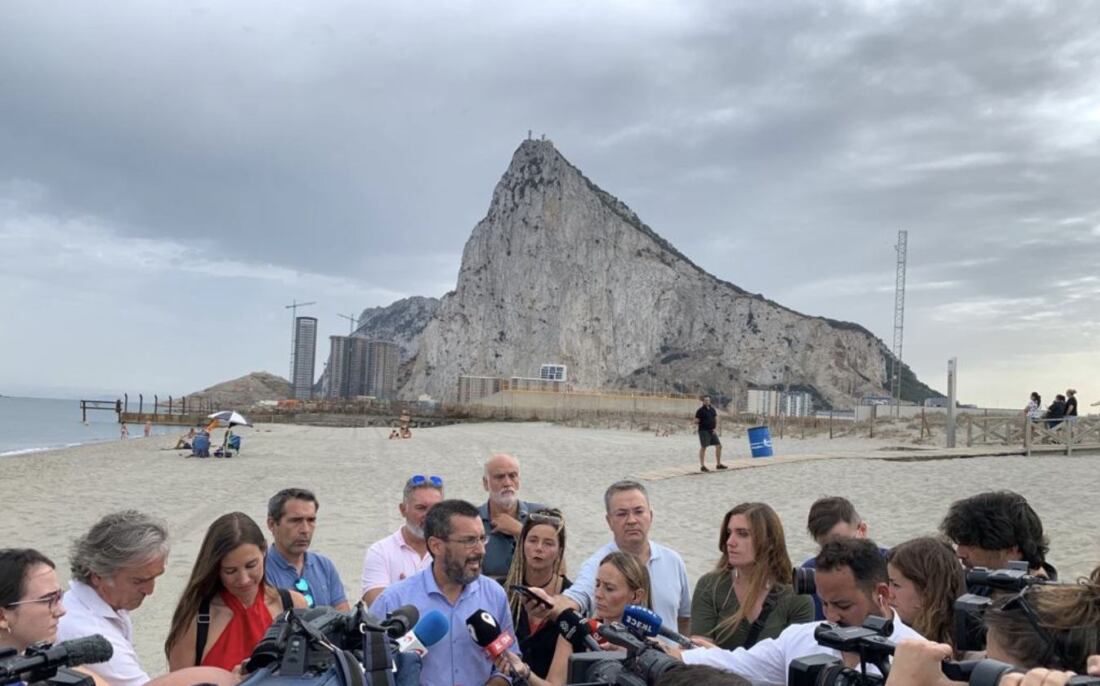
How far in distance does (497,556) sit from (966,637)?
9.98 ft

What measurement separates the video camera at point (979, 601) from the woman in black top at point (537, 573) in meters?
2.08

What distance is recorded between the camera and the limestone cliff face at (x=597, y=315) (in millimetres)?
110500

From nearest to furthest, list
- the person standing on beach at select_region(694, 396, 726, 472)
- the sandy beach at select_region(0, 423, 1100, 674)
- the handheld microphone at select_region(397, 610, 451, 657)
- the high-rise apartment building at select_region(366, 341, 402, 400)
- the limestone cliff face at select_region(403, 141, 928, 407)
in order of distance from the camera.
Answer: the handheld microphone at select_region(397, 610, 451, 657)
the sandy beach at select_region(0, 423, 1100, 674)
the person standing on beach at select_region(694, 396, 726, 472)
the limestone cliff face at select_region(403, 141, 928, 407)
the high-rise apartment building at select_region(366, 341, 402, 400)

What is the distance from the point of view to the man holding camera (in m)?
3.14

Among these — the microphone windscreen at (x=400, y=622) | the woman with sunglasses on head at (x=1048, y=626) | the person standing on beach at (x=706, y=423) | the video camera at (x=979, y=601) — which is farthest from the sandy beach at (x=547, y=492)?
the woman with sunglasses on head at (x=1048, y=626)

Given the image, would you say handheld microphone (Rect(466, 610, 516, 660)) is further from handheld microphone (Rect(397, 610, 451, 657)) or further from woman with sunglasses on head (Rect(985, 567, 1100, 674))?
woman with sunglasses on head (Rect(985, 567, 1100, 674))

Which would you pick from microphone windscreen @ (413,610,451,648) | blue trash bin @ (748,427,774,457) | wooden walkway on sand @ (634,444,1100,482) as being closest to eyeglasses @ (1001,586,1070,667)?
microphone windscreen @ (413,610,451,648)

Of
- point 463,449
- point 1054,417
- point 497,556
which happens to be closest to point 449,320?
point 463,449

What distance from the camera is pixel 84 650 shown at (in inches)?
73.2

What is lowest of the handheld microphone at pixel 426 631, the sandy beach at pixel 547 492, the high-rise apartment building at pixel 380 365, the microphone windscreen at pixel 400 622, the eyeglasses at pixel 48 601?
the sandy beach at pixel 547 492

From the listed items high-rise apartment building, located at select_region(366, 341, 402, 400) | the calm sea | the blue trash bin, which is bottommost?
the calm sea

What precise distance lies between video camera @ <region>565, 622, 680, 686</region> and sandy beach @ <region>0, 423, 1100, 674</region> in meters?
4.72

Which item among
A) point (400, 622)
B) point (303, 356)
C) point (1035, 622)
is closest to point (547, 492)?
point (400, 622)

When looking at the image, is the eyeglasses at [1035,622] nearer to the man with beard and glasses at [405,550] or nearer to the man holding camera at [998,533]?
the man holding camera at [998,533]
